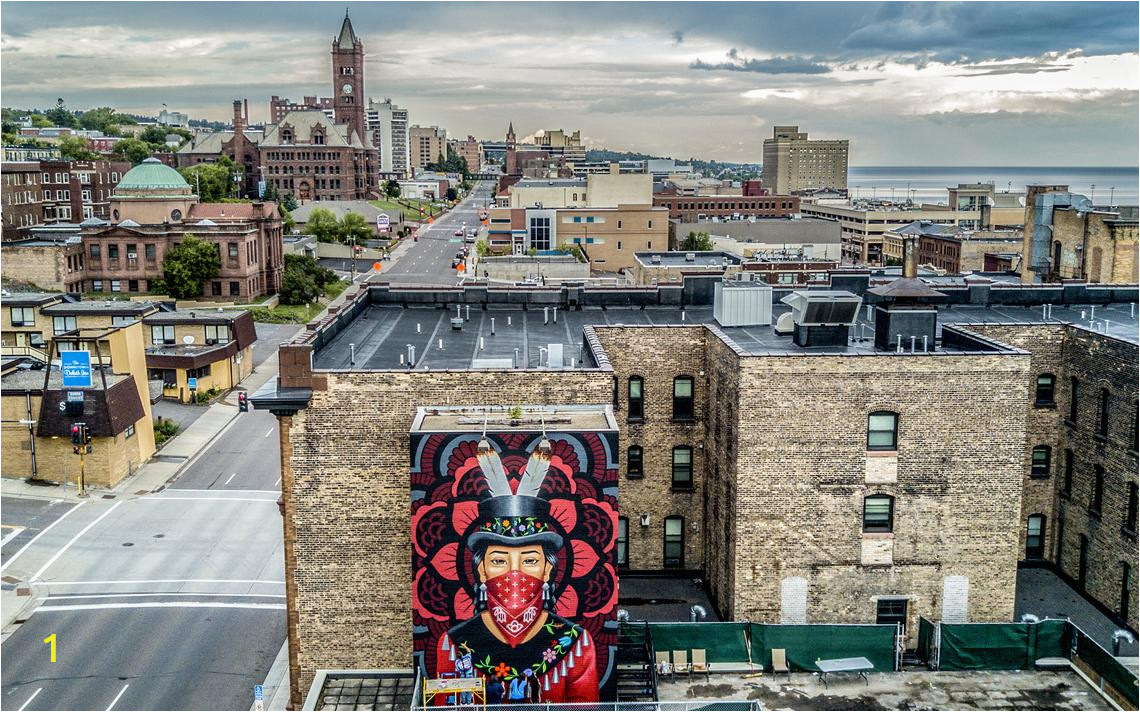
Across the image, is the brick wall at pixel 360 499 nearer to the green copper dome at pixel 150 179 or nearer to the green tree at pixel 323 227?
the green copper dome at pixel 150 179

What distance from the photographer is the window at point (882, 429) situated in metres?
32.1

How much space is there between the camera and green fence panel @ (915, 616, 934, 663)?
32500 millimetres

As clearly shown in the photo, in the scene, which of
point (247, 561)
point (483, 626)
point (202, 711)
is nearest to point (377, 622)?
point (483, 626)

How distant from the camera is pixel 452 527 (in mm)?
28234

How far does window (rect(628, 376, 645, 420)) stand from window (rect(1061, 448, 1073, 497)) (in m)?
15.4

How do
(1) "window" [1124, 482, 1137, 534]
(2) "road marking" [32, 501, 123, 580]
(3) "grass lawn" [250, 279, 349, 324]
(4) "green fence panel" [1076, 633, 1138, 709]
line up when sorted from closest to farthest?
1. (4) "green fence panel" [1076, 633, 1138, 709]
2. (1) "window" [1124, 482, 1137, 534]
3. (2) "road marking" [32, 501, 123, 580]
4. (3) "grass lawn" [250, 279, 349, 324]

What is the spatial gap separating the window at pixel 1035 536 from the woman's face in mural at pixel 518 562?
2125 centimetres

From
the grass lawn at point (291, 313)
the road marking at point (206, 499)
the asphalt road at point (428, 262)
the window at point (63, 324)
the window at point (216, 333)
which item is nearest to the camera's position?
the road marking at point (206, 499)

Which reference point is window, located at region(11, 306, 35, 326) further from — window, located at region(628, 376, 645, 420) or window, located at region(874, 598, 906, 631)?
window, located at region(874, 598, 906, 631)

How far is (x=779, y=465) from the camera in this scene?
3234cm

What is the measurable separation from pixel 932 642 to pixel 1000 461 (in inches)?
229

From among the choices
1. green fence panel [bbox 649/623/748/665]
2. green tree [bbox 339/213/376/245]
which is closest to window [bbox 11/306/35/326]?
green fence panel [bbox 649/623/748/665]

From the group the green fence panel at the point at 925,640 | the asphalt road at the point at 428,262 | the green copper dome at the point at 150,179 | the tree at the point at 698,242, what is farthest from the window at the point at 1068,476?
the green copper dome at the point at 150,179

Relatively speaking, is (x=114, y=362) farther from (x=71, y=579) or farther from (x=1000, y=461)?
(x=1000, y=461)
